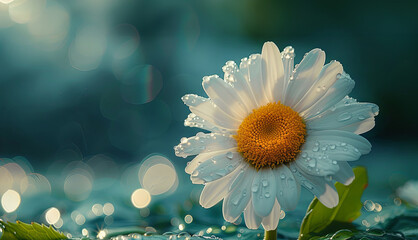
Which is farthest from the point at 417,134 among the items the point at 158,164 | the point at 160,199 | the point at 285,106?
the point at 285,106

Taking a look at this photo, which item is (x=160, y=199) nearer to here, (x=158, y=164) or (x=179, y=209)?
(x=179, y=209)

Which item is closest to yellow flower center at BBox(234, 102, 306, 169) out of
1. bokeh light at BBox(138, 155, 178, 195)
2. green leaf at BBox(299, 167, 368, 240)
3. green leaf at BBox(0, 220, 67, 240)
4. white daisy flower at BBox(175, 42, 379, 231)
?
white daisy flower at BBox(175, 42, 379, 231)

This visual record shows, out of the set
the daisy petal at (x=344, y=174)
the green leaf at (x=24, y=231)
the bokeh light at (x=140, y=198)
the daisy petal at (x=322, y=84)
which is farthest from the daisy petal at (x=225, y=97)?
the bokeh light at (x=140, y=198)

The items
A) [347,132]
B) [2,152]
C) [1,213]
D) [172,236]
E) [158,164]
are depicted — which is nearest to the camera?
[347,132]

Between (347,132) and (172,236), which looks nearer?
(347,132)

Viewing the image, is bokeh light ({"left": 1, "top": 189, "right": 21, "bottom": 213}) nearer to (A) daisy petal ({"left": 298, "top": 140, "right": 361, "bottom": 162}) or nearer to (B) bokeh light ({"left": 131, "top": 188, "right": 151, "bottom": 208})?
(B) bokeh light ({"left": 131, "top": 188, "right": 151, "bottom": 208})

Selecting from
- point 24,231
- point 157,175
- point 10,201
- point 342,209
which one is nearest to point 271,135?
point 342,209
